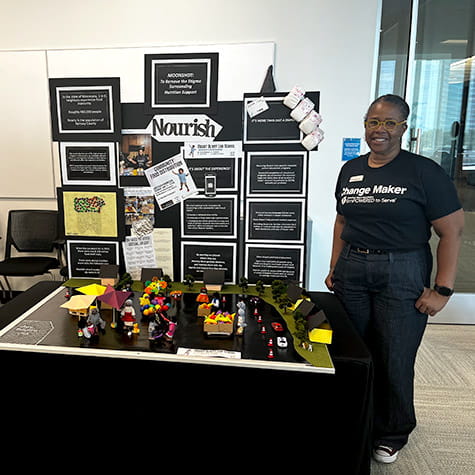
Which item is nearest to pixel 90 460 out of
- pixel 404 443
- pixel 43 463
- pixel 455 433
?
pixel 43 463

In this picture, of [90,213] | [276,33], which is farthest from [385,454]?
[276,33]

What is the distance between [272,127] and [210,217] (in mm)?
479

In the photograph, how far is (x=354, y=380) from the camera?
4.17 feet

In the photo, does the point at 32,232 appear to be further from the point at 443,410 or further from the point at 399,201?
the point at 443,410

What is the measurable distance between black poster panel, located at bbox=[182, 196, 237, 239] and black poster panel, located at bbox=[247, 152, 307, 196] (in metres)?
0.13

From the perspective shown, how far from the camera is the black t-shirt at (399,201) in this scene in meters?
1.52

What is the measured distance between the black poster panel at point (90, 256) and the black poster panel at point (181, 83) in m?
0.66

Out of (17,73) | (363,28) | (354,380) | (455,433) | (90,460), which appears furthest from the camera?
(17,73)

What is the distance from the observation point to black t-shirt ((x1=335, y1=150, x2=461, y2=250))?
1.52 m

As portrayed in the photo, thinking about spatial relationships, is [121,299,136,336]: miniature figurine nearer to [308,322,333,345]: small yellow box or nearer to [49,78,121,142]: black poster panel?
[308,322,333,345]: small yellow box

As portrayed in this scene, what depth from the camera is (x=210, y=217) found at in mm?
1819

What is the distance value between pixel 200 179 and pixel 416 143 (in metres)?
2.20

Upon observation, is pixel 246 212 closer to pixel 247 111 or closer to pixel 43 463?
pixel 247 111

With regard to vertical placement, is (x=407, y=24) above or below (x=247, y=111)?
above
